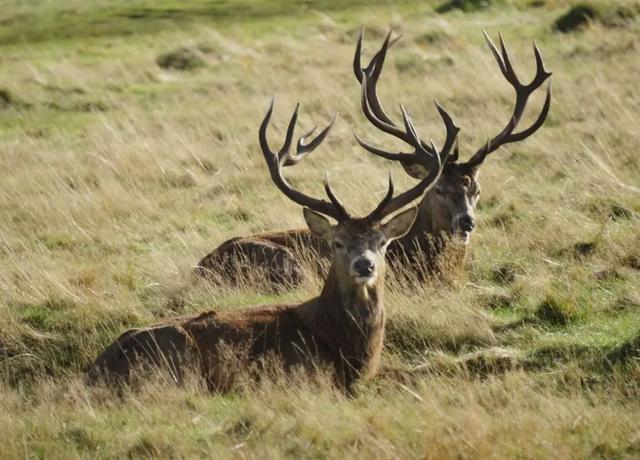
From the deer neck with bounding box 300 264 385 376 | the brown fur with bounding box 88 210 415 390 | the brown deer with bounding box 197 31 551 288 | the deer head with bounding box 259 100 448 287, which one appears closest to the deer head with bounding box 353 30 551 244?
the brown deer with bounding box 197 31 551 288

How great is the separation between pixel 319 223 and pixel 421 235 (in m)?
2.06

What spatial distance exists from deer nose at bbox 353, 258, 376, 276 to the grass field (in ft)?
2.20

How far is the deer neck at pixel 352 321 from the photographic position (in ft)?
26.3

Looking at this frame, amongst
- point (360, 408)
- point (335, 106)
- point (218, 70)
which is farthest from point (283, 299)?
point (218, 70)

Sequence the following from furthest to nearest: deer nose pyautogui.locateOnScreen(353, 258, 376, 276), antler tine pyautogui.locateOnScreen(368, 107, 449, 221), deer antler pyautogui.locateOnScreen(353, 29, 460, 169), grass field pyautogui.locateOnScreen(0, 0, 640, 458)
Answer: deer antler pyautogui.locateOnScreen(353, 29, 460, 169) → antler tine pyautogui.locateOnScreen(368, 107, 449, 221) → deer nose pyautogui.locateOnScreen(353, 258, 376, 276) → grass field pyautogui.locateOnScreen(0, 0, 640, 458)

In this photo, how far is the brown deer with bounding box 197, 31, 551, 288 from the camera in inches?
388

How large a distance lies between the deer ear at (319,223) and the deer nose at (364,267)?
1.59 feet

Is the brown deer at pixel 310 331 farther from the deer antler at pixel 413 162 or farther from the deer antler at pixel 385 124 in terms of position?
the deer antler at pixel 385 124

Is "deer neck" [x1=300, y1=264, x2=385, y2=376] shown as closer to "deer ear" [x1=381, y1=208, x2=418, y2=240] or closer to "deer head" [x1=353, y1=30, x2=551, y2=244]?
"deer ear" [x1=381, y1=208, x2=418, y2=240]

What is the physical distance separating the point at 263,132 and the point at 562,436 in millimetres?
3433

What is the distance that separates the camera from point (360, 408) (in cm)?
722

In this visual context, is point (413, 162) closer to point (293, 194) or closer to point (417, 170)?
point (417, 170)

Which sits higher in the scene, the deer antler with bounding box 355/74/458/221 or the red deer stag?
the deer antler with bounding box 355/74/458/221

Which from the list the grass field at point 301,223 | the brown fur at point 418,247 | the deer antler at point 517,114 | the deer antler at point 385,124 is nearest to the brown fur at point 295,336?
the grass field at point 301,223
